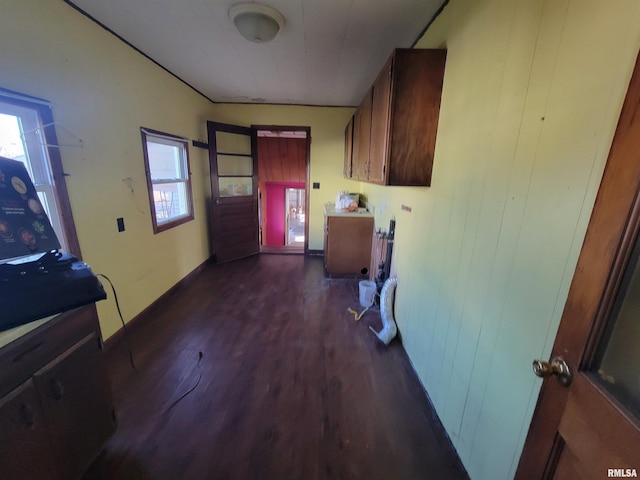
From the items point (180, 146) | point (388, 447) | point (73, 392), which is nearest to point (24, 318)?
point (73, 392)

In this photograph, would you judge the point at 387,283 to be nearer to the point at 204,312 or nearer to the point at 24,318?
the point at 204,312

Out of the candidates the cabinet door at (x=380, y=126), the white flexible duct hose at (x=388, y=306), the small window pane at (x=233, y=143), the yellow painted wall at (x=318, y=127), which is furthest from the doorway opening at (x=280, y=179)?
the white flexible duct hose at (x=388, y=306)

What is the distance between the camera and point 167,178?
9.90ft

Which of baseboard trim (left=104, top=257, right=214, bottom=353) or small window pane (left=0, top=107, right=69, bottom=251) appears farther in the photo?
baseboard trim (left=104, top=257, right=214, bottom=353)

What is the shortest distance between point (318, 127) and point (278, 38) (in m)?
2.15

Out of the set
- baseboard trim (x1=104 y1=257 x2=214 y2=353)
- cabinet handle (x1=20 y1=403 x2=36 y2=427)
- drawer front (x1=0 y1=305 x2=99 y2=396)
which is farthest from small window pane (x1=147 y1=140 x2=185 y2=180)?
cabinet handle (x1=20 y1=403 x2=36 y2=427)

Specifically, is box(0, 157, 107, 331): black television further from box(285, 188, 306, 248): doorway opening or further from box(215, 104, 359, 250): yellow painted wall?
box(285, 188, 306, 248): doorway opening

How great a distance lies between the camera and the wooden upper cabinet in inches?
61.6

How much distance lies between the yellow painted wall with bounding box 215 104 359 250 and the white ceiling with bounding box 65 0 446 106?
838mm

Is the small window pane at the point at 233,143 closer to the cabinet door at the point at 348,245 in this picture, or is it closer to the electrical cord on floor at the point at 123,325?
the cabinet door at the point at 348,245

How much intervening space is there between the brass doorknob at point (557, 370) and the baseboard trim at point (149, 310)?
2.70 metres

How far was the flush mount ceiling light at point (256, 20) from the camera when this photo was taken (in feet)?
5.52

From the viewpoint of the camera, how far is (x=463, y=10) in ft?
4.55

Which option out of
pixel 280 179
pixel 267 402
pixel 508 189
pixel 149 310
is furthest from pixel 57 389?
pixel 280 179
